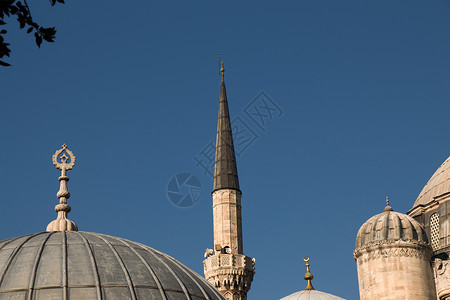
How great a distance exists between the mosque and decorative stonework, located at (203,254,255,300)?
1.4 inches

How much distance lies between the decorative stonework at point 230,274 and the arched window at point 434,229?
22.0 feet

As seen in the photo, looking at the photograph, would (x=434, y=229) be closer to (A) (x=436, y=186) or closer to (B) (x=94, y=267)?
(A) (x=436, y=186)

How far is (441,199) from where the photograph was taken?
112 ft

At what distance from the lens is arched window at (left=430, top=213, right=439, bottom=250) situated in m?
33.5

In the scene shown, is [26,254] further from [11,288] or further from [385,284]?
[385,284]

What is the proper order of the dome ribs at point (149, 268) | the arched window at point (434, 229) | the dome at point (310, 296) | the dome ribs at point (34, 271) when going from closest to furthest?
the dome ribs at point (34, 271)
the dome ribs at point (149, 268)
the arched window at point (434, 229)
the dome at point (310, 296)

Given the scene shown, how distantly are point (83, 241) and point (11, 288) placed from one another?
1626 mm

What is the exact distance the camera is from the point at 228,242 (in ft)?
116

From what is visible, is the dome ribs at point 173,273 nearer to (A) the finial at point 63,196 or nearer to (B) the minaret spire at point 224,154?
(A) the finial at point 63,196

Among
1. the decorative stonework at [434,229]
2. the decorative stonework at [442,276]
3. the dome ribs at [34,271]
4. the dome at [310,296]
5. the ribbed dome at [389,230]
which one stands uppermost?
the decorative stonework at [434,229]

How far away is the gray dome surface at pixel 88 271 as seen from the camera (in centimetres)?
1224

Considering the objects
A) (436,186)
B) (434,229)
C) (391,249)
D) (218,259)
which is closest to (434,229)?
(434,229)

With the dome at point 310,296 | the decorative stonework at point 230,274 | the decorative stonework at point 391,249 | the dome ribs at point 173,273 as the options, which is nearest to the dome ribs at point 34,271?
the dome ribs at point 173,273

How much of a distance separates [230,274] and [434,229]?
7.44 meters
